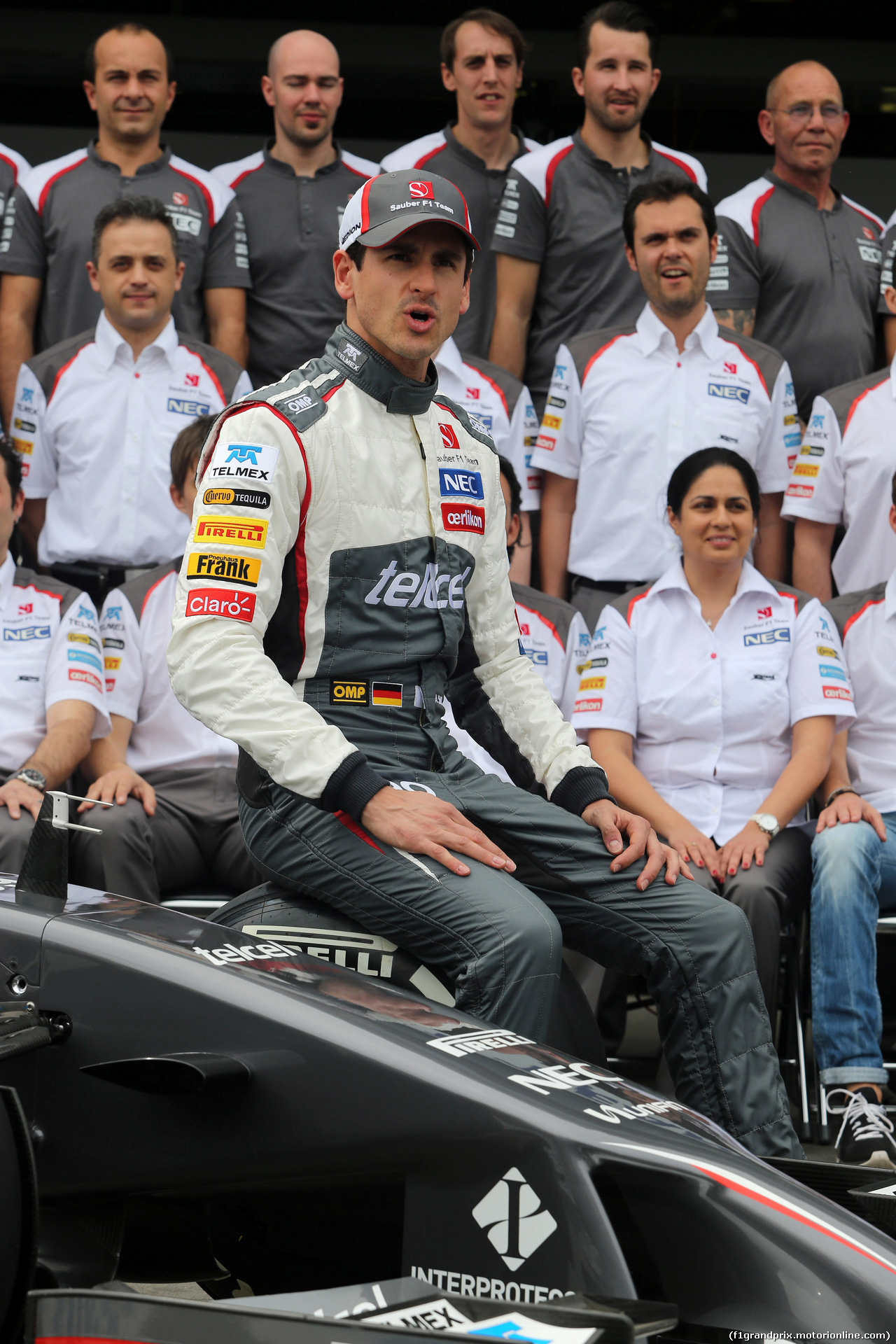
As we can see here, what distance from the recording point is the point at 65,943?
2.03 metres

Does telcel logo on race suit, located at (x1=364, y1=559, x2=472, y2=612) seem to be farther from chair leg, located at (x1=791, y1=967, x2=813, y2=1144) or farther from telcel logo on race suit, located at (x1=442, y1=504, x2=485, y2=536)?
chair leg, located at (x1=791, y1=967, x2=813, y2=1144)

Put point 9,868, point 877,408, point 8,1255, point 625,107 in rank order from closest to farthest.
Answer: point 8,1255, point 9,868, point 877,408, point 625,107

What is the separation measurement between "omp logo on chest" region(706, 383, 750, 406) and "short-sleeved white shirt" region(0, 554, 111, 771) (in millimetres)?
2267

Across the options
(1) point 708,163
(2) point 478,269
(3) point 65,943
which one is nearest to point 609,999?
(3) point 65,943

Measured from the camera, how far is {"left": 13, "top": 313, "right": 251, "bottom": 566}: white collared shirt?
5.08 metres

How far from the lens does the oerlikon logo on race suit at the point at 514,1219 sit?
1.75 m

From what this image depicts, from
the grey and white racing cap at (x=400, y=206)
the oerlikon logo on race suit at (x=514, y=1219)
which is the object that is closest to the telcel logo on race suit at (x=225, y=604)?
the grey and white racing cap at (x=400, y=206)

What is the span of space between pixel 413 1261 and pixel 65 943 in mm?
634

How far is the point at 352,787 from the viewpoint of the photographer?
233cm

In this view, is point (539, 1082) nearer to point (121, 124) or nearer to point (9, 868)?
point (9, 868)

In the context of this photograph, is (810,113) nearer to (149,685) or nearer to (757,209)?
(757,209)

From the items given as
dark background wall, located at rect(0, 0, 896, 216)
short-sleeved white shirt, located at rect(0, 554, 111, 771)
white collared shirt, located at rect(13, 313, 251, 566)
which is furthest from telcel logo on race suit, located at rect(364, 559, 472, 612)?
dark background wall, located at rect(0, 0, 896, 216)

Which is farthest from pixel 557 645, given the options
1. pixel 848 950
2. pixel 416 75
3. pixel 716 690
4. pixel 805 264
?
pixel 416 75

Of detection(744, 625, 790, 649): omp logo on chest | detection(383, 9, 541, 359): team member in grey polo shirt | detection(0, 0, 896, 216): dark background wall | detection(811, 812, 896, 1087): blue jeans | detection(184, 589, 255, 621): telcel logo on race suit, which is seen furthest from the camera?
detection(0, 0, 896, 216): dark background wall
